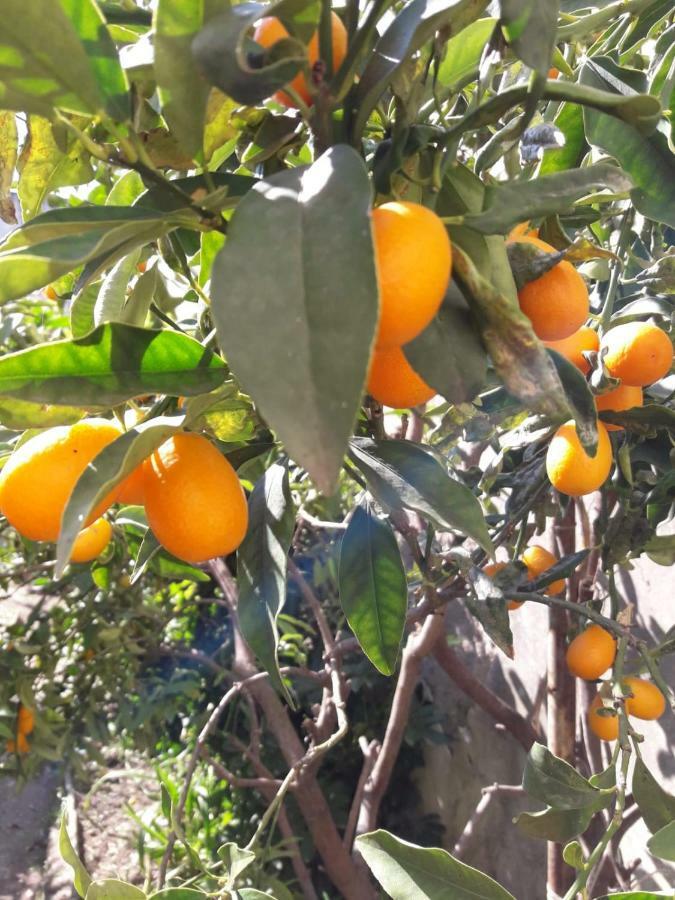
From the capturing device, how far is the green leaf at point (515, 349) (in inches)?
12.8

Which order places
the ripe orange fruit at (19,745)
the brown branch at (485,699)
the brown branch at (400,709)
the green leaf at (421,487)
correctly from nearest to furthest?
the green leaf at (421,487)
the brown branch at (400,709)
the brown branch at (485,699)
the ripe orange fruit at (19,745)

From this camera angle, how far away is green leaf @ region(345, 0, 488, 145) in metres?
0.35

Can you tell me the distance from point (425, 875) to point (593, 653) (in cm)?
40

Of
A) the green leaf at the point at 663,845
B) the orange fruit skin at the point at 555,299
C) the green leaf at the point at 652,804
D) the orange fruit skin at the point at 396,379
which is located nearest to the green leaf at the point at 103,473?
the orange fruit skin at the point at 396,379

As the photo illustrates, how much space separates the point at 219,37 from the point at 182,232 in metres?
0.29

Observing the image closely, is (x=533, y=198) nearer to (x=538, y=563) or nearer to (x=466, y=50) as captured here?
(x=466, y=50)

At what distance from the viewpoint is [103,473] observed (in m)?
0.36

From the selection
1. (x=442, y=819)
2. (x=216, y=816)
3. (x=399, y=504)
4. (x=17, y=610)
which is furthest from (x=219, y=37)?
(x=17, y=610)

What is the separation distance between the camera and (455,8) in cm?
35

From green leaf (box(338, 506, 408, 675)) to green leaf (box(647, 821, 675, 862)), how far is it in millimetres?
235

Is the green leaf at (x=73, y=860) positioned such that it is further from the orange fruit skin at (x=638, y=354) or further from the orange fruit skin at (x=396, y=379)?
the orange fruit skin at (x=638, y=354)

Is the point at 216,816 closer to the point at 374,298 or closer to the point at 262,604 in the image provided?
the point at 262,604

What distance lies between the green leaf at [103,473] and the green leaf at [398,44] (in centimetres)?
19

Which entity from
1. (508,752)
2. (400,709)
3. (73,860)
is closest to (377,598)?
(73,860)
